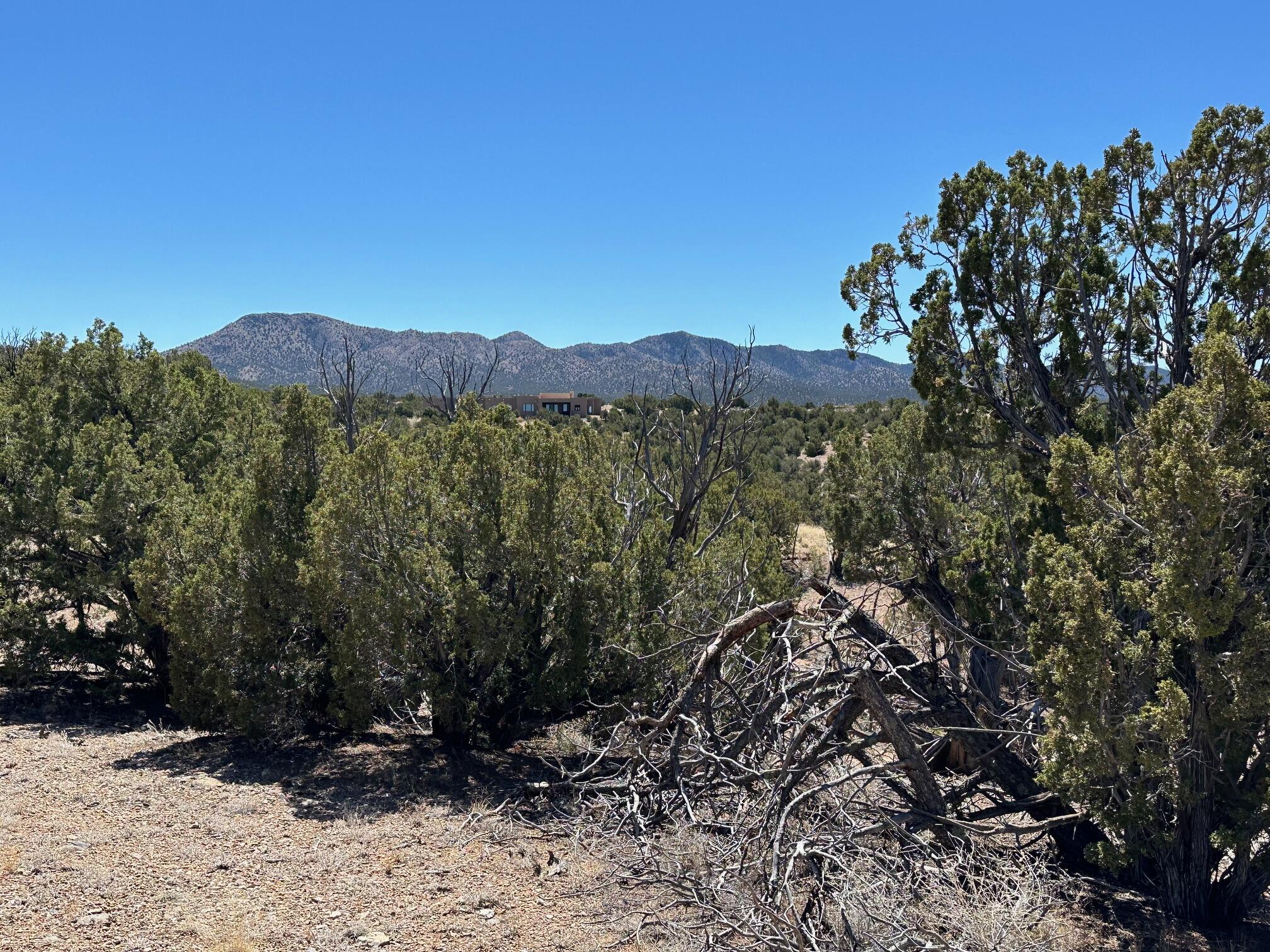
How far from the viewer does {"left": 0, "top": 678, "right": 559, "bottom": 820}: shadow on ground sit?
296 inches

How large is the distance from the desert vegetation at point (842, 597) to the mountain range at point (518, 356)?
333 feet

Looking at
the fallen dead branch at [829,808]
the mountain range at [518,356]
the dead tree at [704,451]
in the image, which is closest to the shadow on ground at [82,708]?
the fallen dead branch at [829,808]

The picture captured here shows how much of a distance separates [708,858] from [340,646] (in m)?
4.16

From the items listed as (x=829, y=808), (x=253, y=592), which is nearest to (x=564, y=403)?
(x=253, y=592)

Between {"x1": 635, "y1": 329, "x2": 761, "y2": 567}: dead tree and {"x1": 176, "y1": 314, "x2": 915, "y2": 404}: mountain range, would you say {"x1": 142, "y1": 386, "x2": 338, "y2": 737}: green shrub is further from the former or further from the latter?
{"x1": 176, "y1": 314, "x2": 915, "y2": 404}: mountain range

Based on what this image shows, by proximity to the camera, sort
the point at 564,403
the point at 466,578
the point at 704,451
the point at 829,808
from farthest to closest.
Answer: the point at 564,403
the point at 704,451
the point at 466,578
the point at 829,808

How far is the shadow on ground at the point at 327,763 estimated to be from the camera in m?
7.52

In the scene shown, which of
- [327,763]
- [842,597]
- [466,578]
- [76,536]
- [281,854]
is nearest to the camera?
[281,854]

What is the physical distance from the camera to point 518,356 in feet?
491

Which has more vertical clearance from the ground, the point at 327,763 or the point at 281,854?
the point at 281,854

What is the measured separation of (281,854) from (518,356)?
145996 mm

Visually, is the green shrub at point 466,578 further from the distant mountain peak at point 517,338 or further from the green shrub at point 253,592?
the distant mountain peak at point 517,338

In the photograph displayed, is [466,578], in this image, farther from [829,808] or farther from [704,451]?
[704,451]

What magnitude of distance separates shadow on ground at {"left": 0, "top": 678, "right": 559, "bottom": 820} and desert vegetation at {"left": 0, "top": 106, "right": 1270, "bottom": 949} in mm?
232
